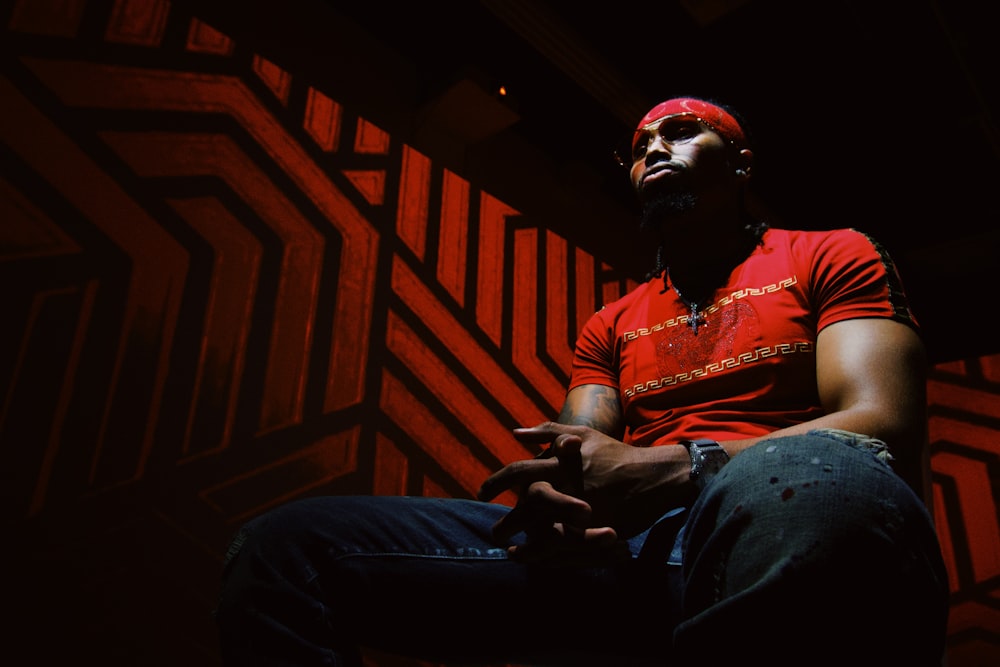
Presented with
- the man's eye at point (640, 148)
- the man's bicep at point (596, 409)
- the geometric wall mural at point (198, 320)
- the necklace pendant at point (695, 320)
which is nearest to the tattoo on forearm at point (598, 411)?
the man's bicep at point (596, 409)

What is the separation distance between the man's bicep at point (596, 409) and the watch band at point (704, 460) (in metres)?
0.54

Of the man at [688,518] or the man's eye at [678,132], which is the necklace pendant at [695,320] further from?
the man's eye at [678,132]

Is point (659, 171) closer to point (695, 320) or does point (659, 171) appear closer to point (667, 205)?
point (667, 205)

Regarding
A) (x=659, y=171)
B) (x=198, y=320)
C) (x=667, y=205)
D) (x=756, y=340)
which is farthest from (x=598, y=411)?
(x=198, y=320)

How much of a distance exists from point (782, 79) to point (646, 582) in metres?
3.26

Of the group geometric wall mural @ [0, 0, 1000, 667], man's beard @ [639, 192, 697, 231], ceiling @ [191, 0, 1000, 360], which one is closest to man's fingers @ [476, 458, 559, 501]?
man's beard @ [639, 192, 697, 231]

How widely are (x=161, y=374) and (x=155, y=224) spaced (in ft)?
1.51

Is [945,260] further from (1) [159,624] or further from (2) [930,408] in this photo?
(1) [159,624]

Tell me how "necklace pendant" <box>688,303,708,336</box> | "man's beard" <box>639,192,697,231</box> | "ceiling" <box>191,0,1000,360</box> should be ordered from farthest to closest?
"ceiling" <box>191,0,1000,360</box> → "man's beard" <box>639,192,697,231</box> → "necklace pendant" <box>688,303,708,336</box>

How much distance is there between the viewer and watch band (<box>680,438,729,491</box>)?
2.84ft

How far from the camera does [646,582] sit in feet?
3.07

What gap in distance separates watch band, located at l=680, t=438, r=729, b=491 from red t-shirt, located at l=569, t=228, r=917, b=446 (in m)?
0.24

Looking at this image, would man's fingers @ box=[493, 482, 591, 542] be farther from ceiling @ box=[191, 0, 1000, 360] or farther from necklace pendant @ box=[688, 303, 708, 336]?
ceiling @ box=[191, 0, 1000, 360]

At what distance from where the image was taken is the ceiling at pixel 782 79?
120 inches
